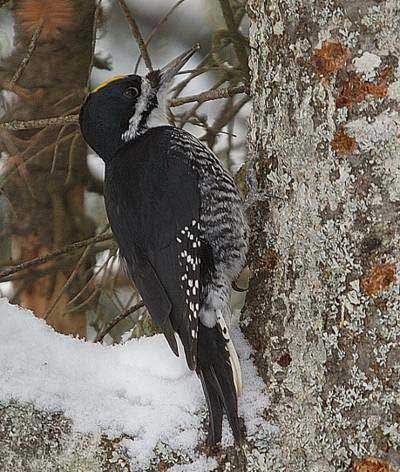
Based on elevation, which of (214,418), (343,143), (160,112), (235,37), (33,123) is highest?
(235,37)

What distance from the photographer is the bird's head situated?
7.68ft

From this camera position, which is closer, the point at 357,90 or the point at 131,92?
the point at 357,90

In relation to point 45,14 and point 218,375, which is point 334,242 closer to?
point 218,375

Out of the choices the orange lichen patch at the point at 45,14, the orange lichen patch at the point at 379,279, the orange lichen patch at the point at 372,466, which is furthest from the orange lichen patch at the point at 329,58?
the orange lichen patch at the point at 45,14

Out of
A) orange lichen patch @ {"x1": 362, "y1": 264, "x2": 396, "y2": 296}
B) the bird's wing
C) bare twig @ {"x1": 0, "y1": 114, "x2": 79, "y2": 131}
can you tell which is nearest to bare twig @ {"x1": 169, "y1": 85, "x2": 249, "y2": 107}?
the bird's wing

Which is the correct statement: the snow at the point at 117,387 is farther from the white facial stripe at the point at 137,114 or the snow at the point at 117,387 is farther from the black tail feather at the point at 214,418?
the white facial stripe at the point at 137,114

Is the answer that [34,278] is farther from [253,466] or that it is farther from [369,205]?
[369,205]

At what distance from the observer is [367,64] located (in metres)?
1.63

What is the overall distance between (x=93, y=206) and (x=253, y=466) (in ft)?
5.90

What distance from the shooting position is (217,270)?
2201mm

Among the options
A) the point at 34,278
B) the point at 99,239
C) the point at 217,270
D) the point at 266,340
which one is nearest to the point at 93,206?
the point at 34,278

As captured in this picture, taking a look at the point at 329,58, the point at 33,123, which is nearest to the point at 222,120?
the point at 33,123

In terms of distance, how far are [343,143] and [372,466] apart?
0.60 metres

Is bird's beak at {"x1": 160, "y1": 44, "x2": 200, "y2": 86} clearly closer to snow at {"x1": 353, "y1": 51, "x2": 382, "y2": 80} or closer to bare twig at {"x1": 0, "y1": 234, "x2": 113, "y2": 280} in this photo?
bare twig at {"x1": 0, "y1": 234, "x2": 113, "y2": 280}
